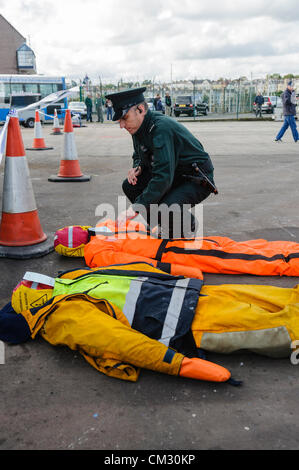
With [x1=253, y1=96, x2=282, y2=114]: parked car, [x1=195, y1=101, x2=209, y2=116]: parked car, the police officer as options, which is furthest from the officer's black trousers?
[x1=253, y1=96, x2=282, y2=114]: parked car

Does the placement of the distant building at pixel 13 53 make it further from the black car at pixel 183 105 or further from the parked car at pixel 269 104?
the parked car at pixel 269 104

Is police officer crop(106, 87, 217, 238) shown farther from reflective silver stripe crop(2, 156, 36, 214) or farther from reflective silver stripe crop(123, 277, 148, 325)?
reflective silver stripe crop(123, 277, 148, 325)

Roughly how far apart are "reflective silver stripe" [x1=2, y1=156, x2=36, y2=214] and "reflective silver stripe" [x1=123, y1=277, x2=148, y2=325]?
173cm

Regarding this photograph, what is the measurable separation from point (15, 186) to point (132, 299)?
193cm

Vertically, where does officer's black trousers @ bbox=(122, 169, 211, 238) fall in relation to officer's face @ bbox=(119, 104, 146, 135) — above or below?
below

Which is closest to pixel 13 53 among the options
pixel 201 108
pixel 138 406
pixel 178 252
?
pixel 201 108

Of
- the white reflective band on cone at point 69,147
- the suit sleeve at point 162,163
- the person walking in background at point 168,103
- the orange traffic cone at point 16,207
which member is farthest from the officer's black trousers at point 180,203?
the person walking in background at point 168,103

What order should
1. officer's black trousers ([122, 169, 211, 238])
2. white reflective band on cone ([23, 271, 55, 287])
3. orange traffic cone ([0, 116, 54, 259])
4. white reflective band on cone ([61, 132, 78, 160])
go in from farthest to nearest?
white reflective band on cone ([61, 132, 78, 160]) < officer's black trousers ([122, 169, 211, 238]) < orange traffic cone ([0, 116, 54, 259]) < white reflective band on cone ([23, 271, 55, 287])

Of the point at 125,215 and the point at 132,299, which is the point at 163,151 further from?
the point at 132,299

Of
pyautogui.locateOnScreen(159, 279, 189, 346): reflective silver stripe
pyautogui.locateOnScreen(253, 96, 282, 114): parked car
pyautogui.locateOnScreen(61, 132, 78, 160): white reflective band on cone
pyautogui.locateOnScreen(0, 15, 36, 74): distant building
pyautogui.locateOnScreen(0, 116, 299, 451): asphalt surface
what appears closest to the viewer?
pyautogui.locateOnScreen(0, 116, 299, 451): asphalt surface

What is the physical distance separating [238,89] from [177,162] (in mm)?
32974

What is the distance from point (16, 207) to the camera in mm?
3844

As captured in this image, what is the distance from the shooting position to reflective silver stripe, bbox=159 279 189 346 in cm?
233

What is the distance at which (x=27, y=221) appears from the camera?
3.91 m
